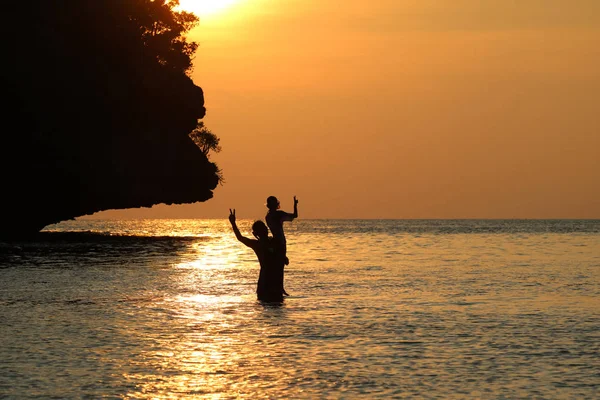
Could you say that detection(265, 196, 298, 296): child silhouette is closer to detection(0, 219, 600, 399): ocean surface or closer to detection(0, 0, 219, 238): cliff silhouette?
detection(0, 219, 600, 399): ocean surface

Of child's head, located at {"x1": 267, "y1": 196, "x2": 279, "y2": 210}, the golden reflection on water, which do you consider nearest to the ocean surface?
the golden reflection on water

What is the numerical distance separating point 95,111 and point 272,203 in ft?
178

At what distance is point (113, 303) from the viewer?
23.1 metres

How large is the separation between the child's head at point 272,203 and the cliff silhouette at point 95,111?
4763cm

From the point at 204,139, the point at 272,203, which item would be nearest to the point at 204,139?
the point at 204,139

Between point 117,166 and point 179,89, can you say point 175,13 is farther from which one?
point 117,166

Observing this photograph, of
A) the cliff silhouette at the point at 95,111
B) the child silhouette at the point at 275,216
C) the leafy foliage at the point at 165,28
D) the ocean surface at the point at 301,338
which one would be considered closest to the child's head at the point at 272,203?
the child silhouette at the point at 275,216

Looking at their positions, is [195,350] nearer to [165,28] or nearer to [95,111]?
[95,111]

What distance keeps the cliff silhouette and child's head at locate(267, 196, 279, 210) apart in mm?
47630

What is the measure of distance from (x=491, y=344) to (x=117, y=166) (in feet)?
199

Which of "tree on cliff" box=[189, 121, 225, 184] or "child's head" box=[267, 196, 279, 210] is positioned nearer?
"child's head" box=[267, 196, 279, 210]

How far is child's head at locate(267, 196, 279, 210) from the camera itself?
20.7m

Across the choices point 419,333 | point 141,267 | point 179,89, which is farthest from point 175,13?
point 419,333

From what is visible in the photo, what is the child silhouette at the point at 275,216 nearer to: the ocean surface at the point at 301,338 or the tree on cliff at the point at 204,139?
the ocean surface at the point at 301,338
